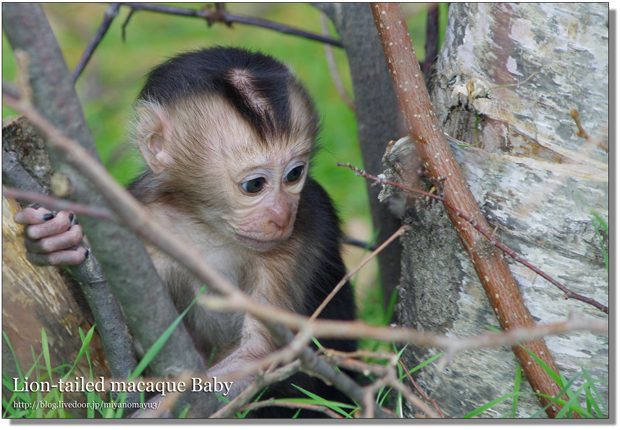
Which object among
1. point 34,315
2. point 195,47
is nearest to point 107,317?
point 34,315

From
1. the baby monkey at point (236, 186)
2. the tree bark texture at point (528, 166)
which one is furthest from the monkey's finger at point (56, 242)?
the tree bark texture at point (528, 166)

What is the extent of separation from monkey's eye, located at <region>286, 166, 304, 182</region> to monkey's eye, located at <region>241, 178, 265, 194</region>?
0.14 meters

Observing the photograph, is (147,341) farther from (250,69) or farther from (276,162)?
(250,69)

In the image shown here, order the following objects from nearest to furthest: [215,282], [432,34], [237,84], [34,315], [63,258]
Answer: [215,282], [63,258], [34,315], [237,84], [432,34]

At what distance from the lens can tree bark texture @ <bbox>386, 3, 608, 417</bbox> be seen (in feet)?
6.07

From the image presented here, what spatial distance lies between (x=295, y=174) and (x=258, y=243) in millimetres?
365

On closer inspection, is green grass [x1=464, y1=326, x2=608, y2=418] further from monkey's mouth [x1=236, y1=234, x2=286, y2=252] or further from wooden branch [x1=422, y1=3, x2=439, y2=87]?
wooden branch [x1=422, y1=3, x2=439, y2=87]

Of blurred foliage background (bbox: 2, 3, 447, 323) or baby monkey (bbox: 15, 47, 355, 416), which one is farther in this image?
blurred foliage background (bbox: 2, 3, 447, 323)

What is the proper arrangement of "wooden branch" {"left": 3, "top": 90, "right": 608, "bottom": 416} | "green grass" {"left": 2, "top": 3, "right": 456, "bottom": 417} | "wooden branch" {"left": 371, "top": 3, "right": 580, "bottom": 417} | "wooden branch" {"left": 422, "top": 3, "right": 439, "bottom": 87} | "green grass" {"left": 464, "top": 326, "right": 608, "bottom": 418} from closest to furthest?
"wooden branch" {"left": 3, "top": 90, "right": 608, "bottom": 416}, "green grass" {"left": 464, "top": 326, "right": 608, "bottom": 418}, "wooden branch" {"left": 371, "top": 3, "right": 580, "bottom": 417}, "wooden branch" {"left": 422, "top": 3, "right": 439, "bottom": 87}, "green grass" {"left": 2, "top": 3, "right": 456, "bottom": 417}

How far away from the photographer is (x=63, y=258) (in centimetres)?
197

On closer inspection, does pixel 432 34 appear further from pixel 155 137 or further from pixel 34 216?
pixel 34 216

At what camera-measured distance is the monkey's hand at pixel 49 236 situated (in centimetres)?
200

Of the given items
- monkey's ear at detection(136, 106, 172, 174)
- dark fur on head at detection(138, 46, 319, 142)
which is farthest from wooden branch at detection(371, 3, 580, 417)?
monkey's ear at detection(136, 106, 172, 174)

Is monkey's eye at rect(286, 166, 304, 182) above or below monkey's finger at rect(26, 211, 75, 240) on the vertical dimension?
above
